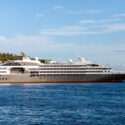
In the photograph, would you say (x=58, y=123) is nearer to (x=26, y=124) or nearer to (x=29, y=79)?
(x=26, y=124)

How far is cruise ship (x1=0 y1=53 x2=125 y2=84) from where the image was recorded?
466 ft

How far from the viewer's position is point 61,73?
14225 cm

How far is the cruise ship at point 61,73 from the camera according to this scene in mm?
142125

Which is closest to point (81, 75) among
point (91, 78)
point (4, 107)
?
point (91, 78)

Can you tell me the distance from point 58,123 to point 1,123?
7.08 metres

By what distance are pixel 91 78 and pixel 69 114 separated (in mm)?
94479

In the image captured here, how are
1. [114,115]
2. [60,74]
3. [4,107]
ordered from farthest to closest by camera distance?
1. [60,74]
2. [4,107]
3. [114,115]

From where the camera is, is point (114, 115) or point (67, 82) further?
point (67, 82)

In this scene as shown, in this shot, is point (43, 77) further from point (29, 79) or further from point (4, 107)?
point (4, 107)

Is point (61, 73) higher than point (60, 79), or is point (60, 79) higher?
point (61, 73)

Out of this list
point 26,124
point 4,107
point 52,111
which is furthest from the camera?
point 4,107

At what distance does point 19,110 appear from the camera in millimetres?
52938

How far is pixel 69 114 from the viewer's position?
159 ft

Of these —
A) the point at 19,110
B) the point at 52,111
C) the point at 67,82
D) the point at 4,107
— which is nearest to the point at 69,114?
the point at 52,111
